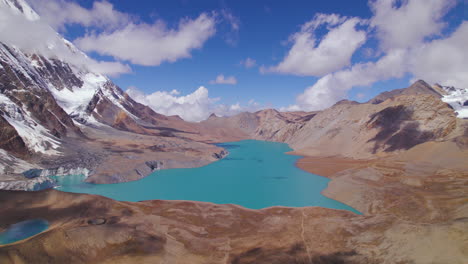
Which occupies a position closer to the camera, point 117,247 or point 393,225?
point 117,247

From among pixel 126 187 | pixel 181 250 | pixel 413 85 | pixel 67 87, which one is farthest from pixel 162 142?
pixel 413 85

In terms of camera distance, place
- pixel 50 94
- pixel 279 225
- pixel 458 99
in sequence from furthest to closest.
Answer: pixel 458 99
pixel 50 94
pixel 279 225

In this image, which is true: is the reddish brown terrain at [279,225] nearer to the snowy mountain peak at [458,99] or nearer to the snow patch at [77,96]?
the snow patch at [77,96]

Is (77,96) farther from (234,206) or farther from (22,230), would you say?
(234,206)

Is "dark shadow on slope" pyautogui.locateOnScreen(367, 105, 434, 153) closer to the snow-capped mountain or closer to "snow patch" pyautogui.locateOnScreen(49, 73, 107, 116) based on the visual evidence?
the snow-capped mountain

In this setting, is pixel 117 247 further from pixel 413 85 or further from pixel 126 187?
pixel 413 85

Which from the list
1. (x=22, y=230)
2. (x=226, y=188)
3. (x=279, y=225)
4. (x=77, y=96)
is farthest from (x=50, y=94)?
(x=279, y=225)

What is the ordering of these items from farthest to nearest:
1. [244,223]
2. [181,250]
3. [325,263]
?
[244,223] → [181,250] → [325,263]
